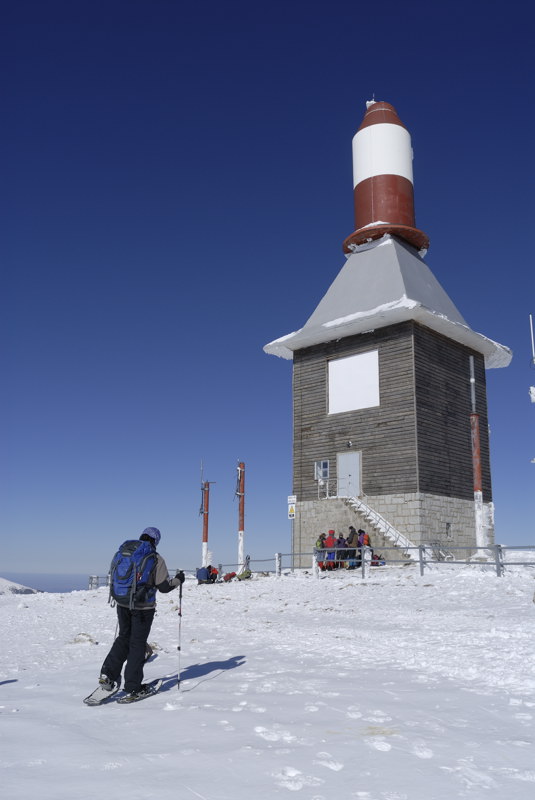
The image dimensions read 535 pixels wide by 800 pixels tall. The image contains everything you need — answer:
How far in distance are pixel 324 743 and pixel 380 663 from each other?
357 cm

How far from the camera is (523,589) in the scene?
14.5 m

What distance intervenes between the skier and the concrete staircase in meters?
18.6

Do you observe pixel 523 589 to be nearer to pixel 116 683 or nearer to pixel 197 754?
pixel 116 683

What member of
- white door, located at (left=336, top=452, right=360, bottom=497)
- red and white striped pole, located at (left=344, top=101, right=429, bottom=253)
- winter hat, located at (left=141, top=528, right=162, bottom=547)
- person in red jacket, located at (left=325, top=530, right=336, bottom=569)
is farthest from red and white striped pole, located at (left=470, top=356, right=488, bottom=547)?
winter hat, located at (left=141, top=528, right=162, bottom=547)

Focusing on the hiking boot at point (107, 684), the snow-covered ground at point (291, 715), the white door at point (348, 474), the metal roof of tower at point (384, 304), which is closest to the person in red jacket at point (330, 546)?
the white door at point (348, 474)

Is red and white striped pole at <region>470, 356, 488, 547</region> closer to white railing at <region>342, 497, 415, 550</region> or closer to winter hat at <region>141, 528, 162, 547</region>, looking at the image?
white railing at <region>342, 497, 415, 550</region>

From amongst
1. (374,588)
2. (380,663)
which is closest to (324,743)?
(380,663)

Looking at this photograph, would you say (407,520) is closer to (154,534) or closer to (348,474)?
(348,474)

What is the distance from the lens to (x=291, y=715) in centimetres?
546

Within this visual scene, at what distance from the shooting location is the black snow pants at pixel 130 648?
20.9 feet

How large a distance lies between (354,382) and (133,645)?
72.5ft

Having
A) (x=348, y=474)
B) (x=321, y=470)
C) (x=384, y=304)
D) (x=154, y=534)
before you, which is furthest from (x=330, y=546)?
(x=154, y=534)

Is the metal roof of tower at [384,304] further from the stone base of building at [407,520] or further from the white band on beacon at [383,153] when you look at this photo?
the stone base of building at [407,520]

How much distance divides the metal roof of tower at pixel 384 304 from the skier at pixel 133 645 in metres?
20.3
